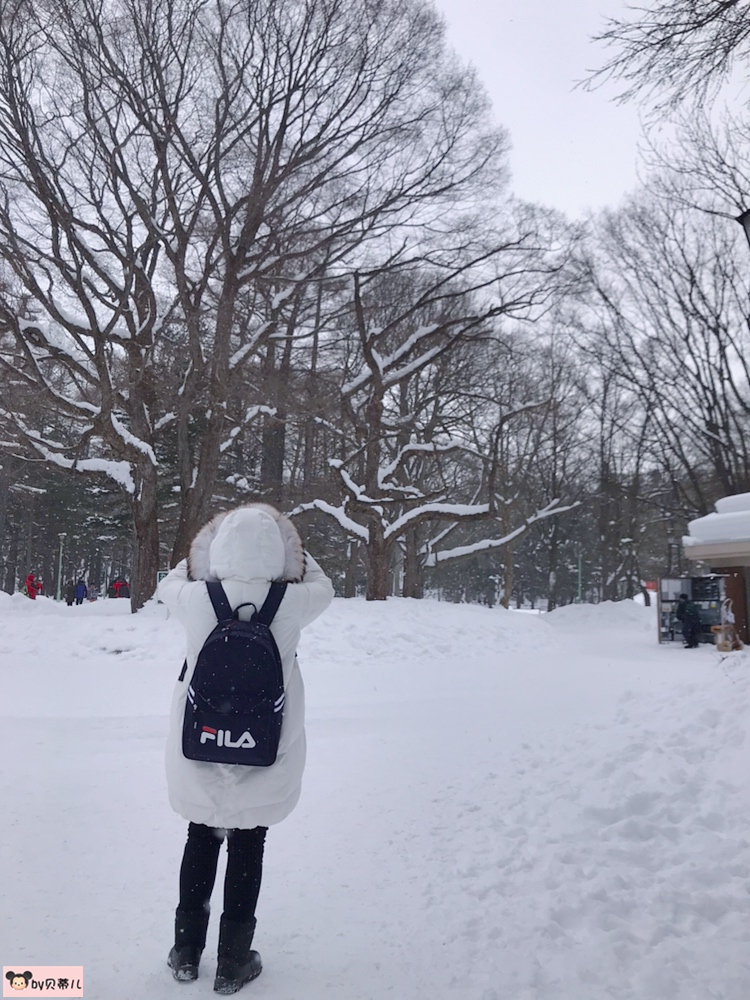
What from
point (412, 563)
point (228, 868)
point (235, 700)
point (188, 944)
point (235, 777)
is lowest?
point (188, 944)

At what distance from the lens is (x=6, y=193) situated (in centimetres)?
1455

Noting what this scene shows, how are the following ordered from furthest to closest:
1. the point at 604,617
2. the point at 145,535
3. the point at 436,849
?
the point at 604,617
the point at 145,535
the point at 436,849

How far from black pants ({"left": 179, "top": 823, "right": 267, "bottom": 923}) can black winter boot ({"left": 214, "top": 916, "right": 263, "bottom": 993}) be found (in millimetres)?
40

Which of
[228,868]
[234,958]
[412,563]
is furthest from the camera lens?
[412,563]

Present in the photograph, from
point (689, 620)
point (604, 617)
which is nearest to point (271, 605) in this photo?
point (689, 620)

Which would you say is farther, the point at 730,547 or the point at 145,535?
the point at 145,535

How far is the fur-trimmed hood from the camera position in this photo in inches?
122

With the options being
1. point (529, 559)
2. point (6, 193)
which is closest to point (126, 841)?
point (6, 193)

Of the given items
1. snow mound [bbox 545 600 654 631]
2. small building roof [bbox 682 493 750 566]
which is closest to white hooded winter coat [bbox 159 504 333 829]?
small building roof [bbox 682 493 750 566]

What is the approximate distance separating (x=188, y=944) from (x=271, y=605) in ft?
4.24

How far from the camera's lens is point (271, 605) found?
3.07 meters

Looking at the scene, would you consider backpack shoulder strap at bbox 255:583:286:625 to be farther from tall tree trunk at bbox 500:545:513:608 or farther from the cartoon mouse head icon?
tall tree trunk at bbox 500:545:513:608

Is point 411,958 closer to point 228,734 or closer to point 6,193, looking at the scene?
point 228,734

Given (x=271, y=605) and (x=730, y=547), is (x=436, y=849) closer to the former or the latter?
(x=271, y=605)
